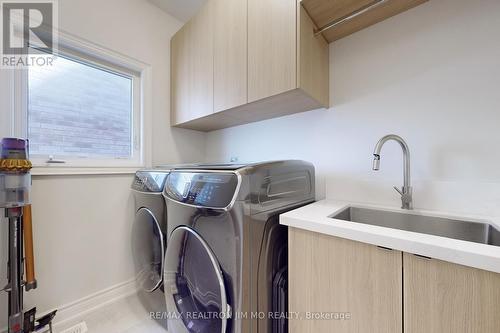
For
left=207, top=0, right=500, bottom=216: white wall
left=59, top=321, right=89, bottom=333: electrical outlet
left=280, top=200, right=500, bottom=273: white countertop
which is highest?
left=207, top=0, right=500, bottom=216: white wall

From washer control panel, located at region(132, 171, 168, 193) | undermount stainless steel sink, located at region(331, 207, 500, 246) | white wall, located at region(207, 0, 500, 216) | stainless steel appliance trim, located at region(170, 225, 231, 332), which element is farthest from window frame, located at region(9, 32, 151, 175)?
undermount stainless steel sink, located at region(331, 207, 500, 246)

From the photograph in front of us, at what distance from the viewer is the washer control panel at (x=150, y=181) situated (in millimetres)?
1281

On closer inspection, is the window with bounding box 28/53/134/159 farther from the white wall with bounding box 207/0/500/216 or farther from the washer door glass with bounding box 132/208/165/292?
the white wall with bounding box 207/0/500/216

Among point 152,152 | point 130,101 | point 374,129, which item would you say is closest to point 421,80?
point 374,129

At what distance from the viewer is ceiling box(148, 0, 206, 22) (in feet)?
5.89

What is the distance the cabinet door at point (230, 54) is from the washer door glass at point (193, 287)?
89 cm

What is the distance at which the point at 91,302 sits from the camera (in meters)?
1.50

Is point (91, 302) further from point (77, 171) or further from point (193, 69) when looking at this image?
point (193, 69)

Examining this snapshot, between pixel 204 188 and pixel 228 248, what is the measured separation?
283mm

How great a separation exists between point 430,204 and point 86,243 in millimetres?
2278

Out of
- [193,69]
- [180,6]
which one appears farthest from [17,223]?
[180,6]

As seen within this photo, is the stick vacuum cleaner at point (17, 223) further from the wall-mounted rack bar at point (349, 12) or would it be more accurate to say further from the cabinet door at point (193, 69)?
the wall-mounted rack bar at point (349, 12)

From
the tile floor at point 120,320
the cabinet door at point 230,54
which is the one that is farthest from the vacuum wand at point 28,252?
the cabinet door at point 230,54

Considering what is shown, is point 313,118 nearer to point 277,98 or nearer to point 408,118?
point 277,98
